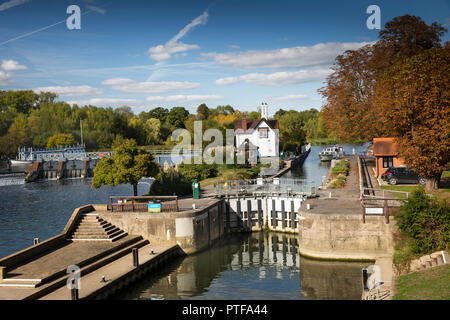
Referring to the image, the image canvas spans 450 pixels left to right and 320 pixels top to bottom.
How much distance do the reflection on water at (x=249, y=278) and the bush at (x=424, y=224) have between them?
403 cm

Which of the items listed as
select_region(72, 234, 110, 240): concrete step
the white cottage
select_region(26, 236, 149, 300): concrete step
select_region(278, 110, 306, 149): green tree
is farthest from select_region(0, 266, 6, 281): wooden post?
select_region(278, 110, 306, 149): green tree

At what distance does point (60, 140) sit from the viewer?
122 metres

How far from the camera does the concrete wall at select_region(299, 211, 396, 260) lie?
29344mm

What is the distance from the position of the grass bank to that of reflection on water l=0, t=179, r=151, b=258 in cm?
2696

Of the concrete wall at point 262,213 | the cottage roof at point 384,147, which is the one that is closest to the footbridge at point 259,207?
the concrete wall at point 262,213

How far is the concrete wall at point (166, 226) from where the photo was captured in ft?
106

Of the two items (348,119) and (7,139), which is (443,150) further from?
(7,139)

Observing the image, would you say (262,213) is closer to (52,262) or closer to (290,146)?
(52,262)

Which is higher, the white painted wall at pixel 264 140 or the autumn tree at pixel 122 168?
the white painted wall at pixel 264 140

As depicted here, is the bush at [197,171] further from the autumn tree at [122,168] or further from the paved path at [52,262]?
the paved path at [52,262]

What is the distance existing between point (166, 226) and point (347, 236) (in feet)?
41.0

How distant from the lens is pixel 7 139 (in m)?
116

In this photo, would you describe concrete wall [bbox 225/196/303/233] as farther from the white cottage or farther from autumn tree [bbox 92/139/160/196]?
the white cottage
